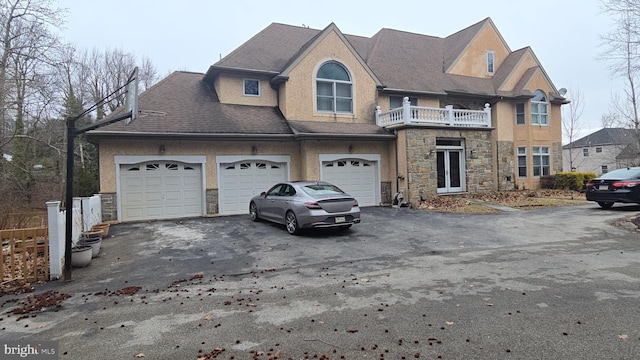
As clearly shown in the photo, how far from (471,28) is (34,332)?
82.0 ft

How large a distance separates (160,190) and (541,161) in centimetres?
2065

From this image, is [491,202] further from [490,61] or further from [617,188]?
[490,61]

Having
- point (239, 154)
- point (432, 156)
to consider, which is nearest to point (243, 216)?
point (239, 154)

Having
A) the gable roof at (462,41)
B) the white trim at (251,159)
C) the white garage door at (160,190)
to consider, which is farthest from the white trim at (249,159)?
the gable roof at (462,41)

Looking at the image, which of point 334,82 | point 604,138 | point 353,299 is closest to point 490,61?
point 334,82

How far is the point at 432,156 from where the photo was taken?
1666 cm

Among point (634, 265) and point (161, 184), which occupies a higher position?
point (161, 184)

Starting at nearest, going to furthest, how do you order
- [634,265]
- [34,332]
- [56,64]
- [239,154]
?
[34,332]
[634,265]
[239,154]
[56,64]

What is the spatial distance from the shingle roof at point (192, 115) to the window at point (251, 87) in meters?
0.71

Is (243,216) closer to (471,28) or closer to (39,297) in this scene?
(39,297)

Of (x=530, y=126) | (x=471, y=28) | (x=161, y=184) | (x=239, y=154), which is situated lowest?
(x=161, y=184)

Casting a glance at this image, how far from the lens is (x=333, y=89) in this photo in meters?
17.2

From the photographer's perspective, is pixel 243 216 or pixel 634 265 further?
pixel 243 216

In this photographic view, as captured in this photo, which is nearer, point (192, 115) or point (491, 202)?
point (192, 115)
